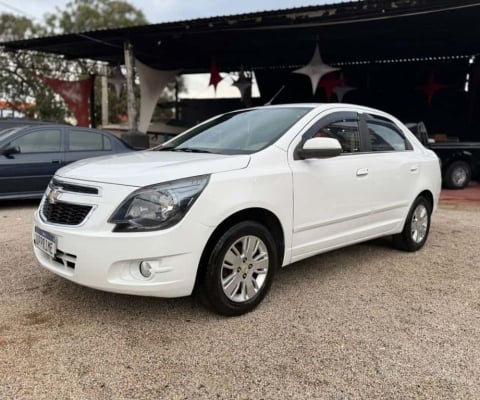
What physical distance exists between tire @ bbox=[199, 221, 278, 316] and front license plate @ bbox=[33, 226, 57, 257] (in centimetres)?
105

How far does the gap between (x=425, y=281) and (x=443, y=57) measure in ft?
47.2

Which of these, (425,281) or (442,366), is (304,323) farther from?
(425,281)

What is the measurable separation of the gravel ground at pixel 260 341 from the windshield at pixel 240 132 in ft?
4.14

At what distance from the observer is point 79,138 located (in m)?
7.85

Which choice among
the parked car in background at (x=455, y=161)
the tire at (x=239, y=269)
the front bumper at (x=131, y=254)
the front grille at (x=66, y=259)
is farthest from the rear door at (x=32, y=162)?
the parked car in background at (x=455, y=161)

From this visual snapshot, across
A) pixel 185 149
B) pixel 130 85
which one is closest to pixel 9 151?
pixel 185 149

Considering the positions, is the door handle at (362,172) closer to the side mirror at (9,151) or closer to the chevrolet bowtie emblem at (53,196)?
the chevrolet bowtie emblem at (53,196)

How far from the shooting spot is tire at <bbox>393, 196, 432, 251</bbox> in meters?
4.98

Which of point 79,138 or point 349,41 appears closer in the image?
point 79,138

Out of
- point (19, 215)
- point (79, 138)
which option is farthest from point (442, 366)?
point (79, 138)

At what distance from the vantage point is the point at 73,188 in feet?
10.3

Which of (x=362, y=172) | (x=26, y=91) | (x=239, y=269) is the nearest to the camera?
(x=239, y=269)

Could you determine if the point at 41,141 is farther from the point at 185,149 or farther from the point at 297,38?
the point at 297,38

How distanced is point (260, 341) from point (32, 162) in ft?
18.9
